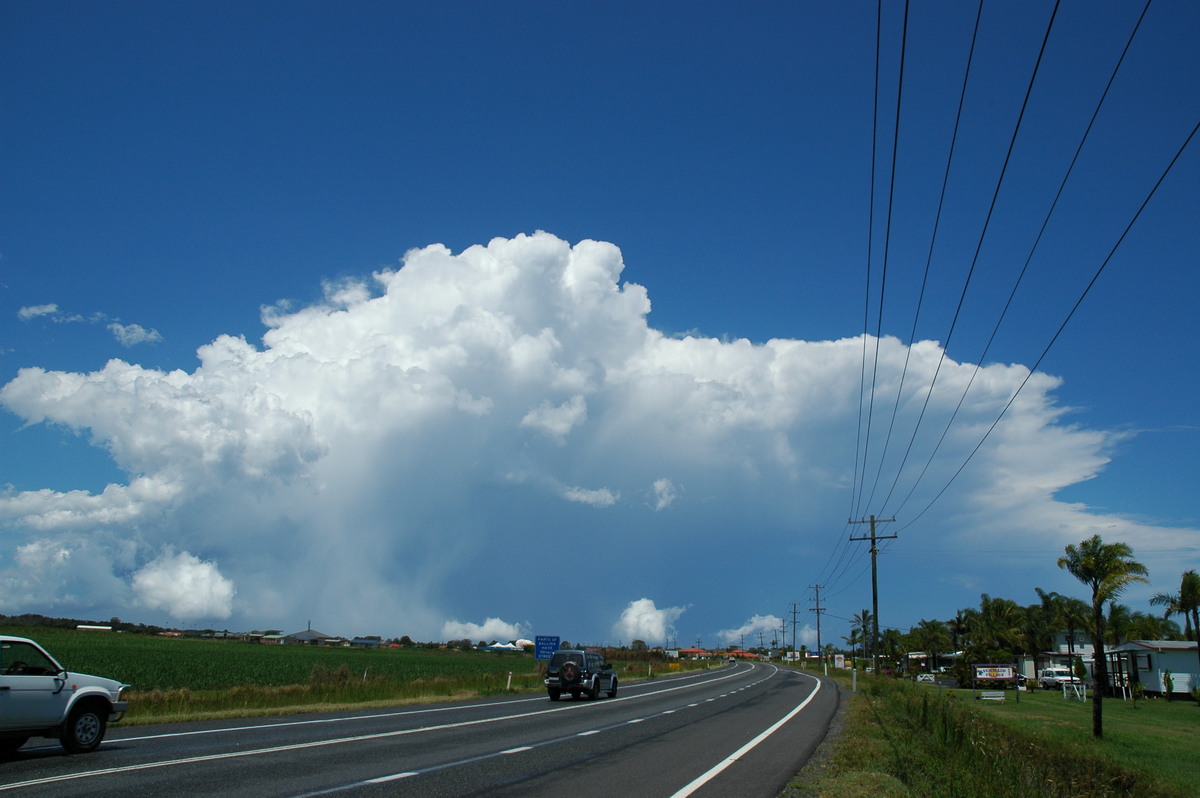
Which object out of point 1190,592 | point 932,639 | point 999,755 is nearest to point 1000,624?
point 932,639

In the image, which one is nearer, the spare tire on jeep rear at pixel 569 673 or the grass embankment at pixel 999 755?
the grass embankment at pixel 999 755

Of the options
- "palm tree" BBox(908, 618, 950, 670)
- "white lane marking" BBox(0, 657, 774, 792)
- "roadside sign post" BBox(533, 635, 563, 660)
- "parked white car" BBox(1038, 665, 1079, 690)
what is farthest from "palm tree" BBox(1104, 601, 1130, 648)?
"white lane marking" BBox(0, 657, 774, 792)

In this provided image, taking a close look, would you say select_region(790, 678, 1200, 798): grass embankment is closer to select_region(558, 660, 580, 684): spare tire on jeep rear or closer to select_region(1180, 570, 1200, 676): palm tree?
select_region(558, 660, 580, 684): spare tire on jeep rear

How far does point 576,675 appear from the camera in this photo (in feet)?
99.5

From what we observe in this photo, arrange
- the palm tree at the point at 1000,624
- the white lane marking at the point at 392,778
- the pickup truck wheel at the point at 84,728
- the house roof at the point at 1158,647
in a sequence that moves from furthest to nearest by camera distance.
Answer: the palm tree at the point at 1000,624 < the house roof at the point at 1158,647 < the pickup truck wheel at the point at 84,728 < the white lane marking at the point at 392,778

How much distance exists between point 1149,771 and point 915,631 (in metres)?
111

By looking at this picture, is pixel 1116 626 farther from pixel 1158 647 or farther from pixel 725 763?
pixel 725 763

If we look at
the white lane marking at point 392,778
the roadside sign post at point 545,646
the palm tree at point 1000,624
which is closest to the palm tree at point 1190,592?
the palm tree at point 1000,624

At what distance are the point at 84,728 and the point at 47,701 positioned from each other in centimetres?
93

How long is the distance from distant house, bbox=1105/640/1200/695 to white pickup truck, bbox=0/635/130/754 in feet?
193

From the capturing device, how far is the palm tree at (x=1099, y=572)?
96.8 ft

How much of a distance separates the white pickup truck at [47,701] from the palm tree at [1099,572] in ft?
104

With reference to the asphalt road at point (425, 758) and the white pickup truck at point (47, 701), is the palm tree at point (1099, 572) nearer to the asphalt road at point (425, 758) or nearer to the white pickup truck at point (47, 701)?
the asphalt road at point (425, 758)

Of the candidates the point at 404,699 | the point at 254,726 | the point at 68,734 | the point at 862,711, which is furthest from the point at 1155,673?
the point at 68,734
